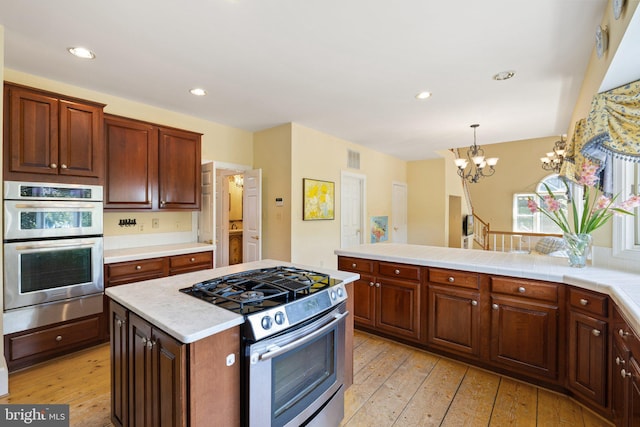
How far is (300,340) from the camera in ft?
4.53

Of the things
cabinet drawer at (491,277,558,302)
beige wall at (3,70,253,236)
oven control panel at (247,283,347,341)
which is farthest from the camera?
beige wall at (3,70,253,236)

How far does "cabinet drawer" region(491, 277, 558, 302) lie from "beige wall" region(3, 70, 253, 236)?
366cm

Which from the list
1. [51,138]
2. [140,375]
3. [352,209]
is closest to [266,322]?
[140,375]

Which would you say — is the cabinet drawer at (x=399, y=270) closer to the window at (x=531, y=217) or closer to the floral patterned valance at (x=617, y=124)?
the floral patterned valance at (x=617, y=124)

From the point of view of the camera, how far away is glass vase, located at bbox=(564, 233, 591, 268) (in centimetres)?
222

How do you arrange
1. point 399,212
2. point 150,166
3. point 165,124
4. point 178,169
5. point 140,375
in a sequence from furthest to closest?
point 399,212
point 165,124
point 178,169
point 150,166
point 140,375

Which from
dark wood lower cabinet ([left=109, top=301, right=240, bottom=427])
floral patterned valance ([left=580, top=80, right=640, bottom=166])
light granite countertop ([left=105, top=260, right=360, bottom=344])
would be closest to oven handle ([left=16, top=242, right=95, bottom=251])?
light granite countertop ([left=105, top=260, right=360, bottom=344])

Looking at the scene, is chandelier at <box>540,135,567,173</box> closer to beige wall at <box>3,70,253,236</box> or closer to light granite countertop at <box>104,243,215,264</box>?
beige wall at <box>3,70,253,236</box>

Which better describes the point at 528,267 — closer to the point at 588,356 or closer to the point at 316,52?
the point at 588,356

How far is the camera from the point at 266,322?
1.27 metres

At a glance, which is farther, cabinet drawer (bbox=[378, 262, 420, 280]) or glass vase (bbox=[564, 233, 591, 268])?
cabinet drawer (bbox=[378, 262, 420, 280])

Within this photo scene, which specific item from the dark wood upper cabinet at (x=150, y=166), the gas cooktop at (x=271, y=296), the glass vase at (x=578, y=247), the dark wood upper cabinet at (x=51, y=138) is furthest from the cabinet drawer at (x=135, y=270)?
the glass vase at (x=578, y=247)

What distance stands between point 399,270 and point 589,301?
1333mm

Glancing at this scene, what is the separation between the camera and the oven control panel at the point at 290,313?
1.25 m
